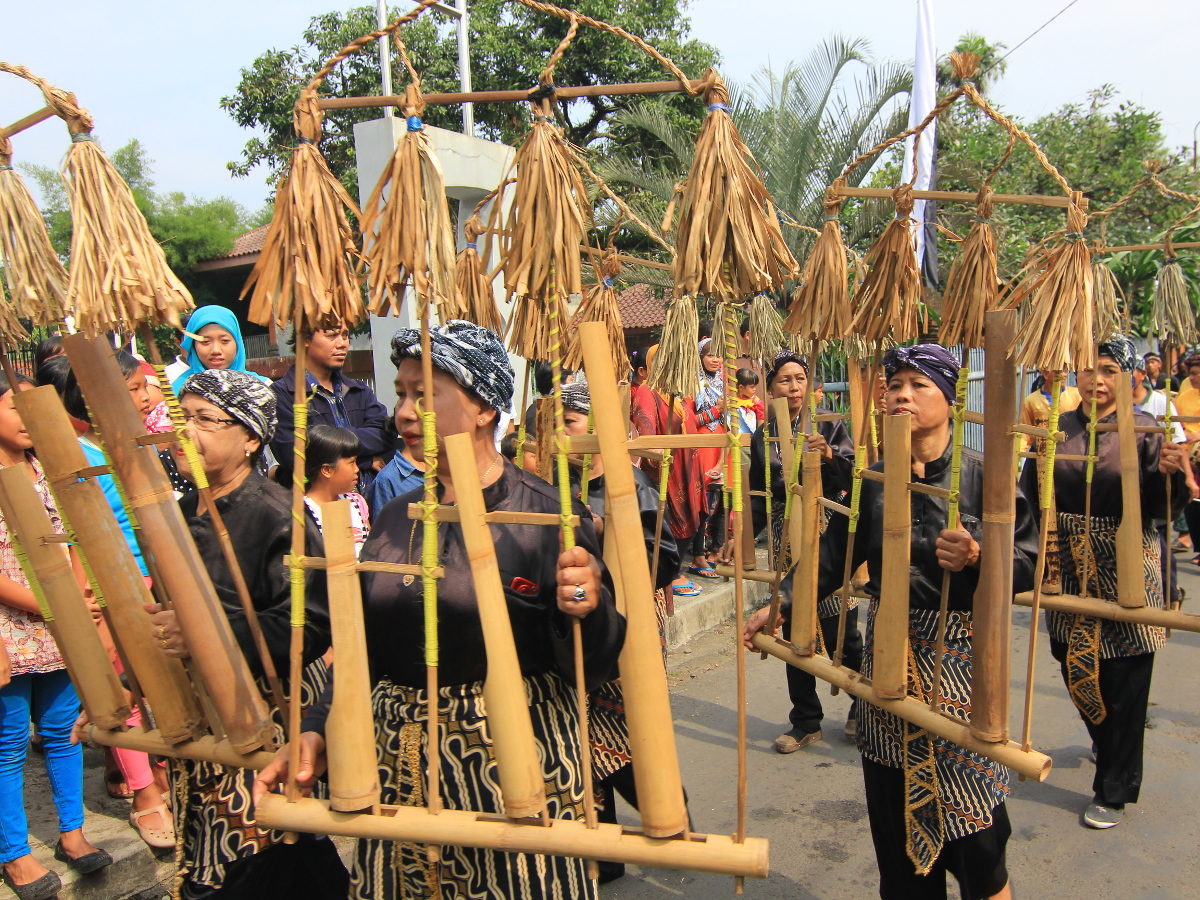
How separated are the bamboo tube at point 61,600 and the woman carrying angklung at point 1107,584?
3.54m

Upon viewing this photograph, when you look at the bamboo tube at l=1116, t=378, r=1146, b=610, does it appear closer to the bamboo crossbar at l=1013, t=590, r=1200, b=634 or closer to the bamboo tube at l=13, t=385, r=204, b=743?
the bamboo crossbar at l=1013, t=590, r=1200, b=634

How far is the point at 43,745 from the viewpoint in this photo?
3.10 m

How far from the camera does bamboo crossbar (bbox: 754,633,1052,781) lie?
6.68ft

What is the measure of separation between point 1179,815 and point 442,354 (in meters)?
3.70

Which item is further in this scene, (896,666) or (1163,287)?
(1163,287)

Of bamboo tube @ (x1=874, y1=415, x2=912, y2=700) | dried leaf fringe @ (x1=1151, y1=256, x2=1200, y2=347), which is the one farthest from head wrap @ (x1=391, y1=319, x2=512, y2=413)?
dried leaf fringe @ (x1=1151, y1=256, x2=1200, y2=347)

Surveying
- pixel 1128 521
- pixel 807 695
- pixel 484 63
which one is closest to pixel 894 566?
pixel 1128 521

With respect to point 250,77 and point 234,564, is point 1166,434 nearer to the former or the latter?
point 234,564

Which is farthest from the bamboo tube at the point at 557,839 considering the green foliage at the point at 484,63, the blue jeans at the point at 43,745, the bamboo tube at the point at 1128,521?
the green foliage at the point at 484,63

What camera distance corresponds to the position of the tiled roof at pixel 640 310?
17422mm

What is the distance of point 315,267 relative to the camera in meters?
1.69

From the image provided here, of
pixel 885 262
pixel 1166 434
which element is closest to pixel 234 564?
pixel 885 262

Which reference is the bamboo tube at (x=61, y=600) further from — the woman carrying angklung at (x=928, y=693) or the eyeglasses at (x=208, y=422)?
the woman carrying angklung at (x=928, y=693)

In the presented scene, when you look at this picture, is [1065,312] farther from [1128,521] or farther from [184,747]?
[184,747]
